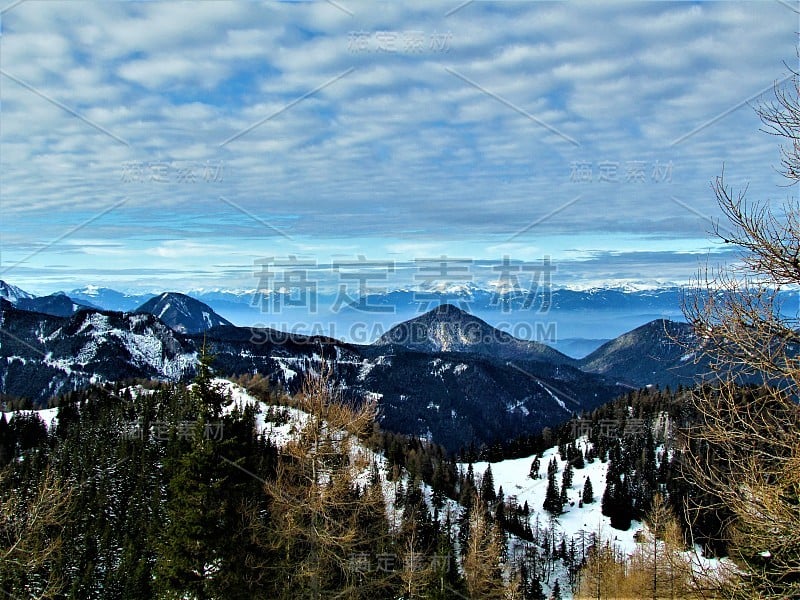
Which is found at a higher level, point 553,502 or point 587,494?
point 587,494

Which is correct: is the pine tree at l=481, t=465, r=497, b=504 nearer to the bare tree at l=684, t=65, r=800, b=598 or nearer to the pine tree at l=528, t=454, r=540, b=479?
the pine tree at l=528, t=454, r=540, b=479

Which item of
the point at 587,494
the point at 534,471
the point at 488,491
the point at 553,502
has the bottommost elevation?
the point at 553,502

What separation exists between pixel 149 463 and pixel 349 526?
243ft

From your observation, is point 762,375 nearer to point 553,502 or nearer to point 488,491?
point 488,491

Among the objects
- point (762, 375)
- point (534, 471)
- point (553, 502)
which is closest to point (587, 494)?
point (553, 502)

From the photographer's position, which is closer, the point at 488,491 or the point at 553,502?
the point at 488,491

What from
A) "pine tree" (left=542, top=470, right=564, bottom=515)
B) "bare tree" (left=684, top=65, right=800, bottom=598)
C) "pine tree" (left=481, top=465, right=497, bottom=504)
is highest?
"bare tree" (left=684, top=65, right=800, bottom=598)

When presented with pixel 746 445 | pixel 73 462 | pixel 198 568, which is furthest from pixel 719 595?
pixel 73 462

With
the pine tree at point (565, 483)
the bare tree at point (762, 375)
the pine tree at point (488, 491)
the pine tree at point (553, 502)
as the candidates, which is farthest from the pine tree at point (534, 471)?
the bare tree at point (762, 375)

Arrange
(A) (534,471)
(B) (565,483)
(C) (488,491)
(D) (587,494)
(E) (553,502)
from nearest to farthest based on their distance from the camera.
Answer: (C) (488,491) < (E) (553,502) < (D) (587,494) < (B) (565,483) < (A) (534,471)

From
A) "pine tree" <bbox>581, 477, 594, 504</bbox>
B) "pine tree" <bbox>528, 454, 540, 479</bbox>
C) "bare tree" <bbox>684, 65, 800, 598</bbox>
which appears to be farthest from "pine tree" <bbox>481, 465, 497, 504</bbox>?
"bare tree" <bbox>684, 65, 800, 598</bbox>

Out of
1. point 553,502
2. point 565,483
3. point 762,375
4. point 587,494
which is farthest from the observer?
point 565,483

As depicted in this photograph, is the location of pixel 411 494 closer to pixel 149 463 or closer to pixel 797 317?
pixel 149 463

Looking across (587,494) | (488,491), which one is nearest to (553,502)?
(587,494)
